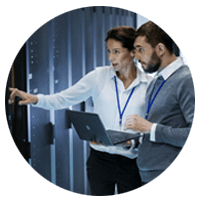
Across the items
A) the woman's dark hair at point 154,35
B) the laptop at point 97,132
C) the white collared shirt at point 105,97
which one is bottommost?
the laptop at point 97,132

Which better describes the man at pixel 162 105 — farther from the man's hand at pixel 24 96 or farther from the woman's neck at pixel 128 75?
the man's hand at pixel 24 96

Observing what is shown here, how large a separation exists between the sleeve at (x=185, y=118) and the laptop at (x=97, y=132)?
0.41 ft

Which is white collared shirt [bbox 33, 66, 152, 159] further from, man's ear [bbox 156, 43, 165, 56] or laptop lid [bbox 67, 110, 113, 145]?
man's ear [bbox 156, 43, 165, 56]

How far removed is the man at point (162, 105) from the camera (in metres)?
1.54

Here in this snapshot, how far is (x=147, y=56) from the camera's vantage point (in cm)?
162

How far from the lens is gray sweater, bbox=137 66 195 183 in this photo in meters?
1.54

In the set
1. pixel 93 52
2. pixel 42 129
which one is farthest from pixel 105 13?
pixel 42 129

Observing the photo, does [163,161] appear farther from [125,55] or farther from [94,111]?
[125,55]

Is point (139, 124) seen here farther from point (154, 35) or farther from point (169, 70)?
point (154, 35)

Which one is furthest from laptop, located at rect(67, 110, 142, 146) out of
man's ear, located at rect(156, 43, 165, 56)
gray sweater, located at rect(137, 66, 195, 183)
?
man's ear, located at rect(156, 43, 165, 56)

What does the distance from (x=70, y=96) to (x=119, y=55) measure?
1.23ft

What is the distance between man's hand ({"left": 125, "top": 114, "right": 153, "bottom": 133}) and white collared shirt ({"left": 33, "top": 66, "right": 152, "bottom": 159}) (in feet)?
0.10

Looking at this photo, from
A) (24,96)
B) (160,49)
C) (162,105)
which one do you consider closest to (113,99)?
(162,105)


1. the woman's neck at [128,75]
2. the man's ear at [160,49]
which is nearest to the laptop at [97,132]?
the woman's neck at [128,75]
